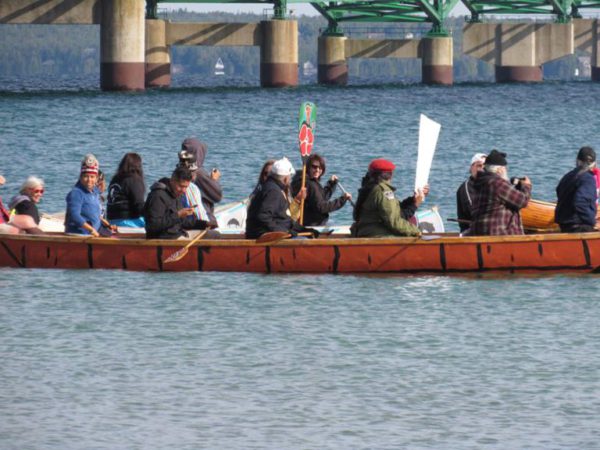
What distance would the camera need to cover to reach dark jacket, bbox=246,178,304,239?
20.8 meters

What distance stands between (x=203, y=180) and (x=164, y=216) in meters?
1.61

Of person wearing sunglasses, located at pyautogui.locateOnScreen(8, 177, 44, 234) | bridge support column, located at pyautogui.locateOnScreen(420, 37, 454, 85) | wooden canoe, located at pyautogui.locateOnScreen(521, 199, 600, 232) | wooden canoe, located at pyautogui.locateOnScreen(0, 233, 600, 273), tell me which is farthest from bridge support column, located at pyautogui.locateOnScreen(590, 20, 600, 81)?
person wearing sunglasses, located at pyautogui.locateOnScreen(8, 177, 44, 234)

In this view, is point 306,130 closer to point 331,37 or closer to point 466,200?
point 466,200

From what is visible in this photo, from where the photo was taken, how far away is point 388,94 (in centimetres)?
11269

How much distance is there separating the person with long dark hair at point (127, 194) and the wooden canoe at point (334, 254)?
2.59 ft

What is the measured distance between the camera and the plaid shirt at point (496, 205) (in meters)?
20.4

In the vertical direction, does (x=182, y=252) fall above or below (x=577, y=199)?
below

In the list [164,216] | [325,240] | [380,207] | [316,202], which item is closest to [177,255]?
[164,216]

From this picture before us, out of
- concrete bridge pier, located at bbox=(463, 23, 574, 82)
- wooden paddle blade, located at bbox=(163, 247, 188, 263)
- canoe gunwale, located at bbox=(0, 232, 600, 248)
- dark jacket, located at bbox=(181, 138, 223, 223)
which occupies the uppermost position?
concrete bridge pier, located at bbox=(463, 23, 574, 82)

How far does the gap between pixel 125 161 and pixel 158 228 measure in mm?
1023

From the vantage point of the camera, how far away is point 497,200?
20672 millimetres

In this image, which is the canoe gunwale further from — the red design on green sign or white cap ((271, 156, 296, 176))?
the red design on green sign

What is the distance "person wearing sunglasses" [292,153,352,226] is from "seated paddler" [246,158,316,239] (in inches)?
35.7

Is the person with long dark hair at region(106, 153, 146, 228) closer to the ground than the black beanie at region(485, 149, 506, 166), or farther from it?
closer to the ground
